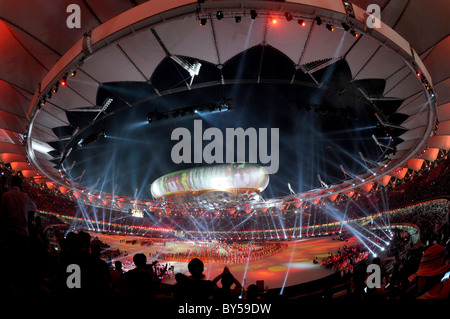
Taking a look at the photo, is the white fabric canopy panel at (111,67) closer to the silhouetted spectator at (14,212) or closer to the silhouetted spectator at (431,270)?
the silhouetted spectator at (14,212)

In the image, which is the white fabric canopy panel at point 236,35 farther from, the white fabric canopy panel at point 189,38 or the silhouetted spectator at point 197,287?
the silhouetted spectator at point 197,287

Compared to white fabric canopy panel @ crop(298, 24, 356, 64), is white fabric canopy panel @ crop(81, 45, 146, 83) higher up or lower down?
lower down

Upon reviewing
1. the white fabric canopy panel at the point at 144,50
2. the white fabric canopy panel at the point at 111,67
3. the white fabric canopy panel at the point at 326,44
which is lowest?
the white fabric canopy panel at the point at 111,67


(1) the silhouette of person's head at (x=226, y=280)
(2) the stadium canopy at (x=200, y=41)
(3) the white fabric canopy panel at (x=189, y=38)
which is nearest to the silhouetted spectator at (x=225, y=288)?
(1) the silhouette of person's head at (x=226, y=280)

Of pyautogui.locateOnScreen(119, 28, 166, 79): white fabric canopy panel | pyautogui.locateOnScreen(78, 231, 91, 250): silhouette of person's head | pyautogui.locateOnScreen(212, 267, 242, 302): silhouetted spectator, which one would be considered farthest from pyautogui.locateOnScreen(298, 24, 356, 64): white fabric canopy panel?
pyautogui.locateOnScreen(78, 231, 91, 250): silhouette of person's head

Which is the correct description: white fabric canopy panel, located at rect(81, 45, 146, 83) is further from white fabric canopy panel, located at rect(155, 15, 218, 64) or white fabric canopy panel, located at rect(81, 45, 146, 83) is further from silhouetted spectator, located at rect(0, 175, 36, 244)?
silhouetted spectator, located at rect(0, 175, 36, 244)

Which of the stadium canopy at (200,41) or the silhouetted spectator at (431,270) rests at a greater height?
the stadium canopy at (200,41)

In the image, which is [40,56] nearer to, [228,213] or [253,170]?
[253,170]

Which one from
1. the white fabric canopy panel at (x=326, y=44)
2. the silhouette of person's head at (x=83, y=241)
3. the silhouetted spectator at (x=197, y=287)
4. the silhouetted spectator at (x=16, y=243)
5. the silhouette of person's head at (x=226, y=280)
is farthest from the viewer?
the white fabric canopy panel at (x=326, y=44)

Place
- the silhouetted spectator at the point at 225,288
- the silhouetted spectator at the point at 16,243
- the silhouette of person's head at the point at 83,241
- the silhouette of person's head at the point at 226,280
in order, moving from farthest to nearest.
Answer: the silhouette of person's head at the point at 83,241 → the silhouette of person's head at the point at 226,280 → the silhouetted spectator at the point at 225,288 → the silhouetted spectator at the point at 16,243

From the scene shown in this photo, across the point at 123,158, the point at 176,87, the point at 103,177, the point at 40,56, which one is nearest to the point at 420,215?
the point at 176,87

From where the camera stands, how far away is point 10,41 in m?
9.86

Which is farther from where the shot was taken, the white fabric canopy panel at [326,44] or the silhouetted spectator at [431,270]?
the white fabric canopy panel at [326,44]

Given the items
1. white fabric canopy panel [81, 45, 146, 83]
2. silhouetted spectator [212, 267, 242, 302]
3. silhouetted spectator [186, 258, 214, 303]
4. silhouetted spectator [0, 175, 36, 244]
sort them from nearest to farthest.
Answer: silhouetted spectator [186, 258, 214, 303] < silhouetted spectator [212, 267, 242, 302] < silhouetted spectator [0, 175, 36, 244] < white fabric canopy panel [81, 45, 146, 83]
